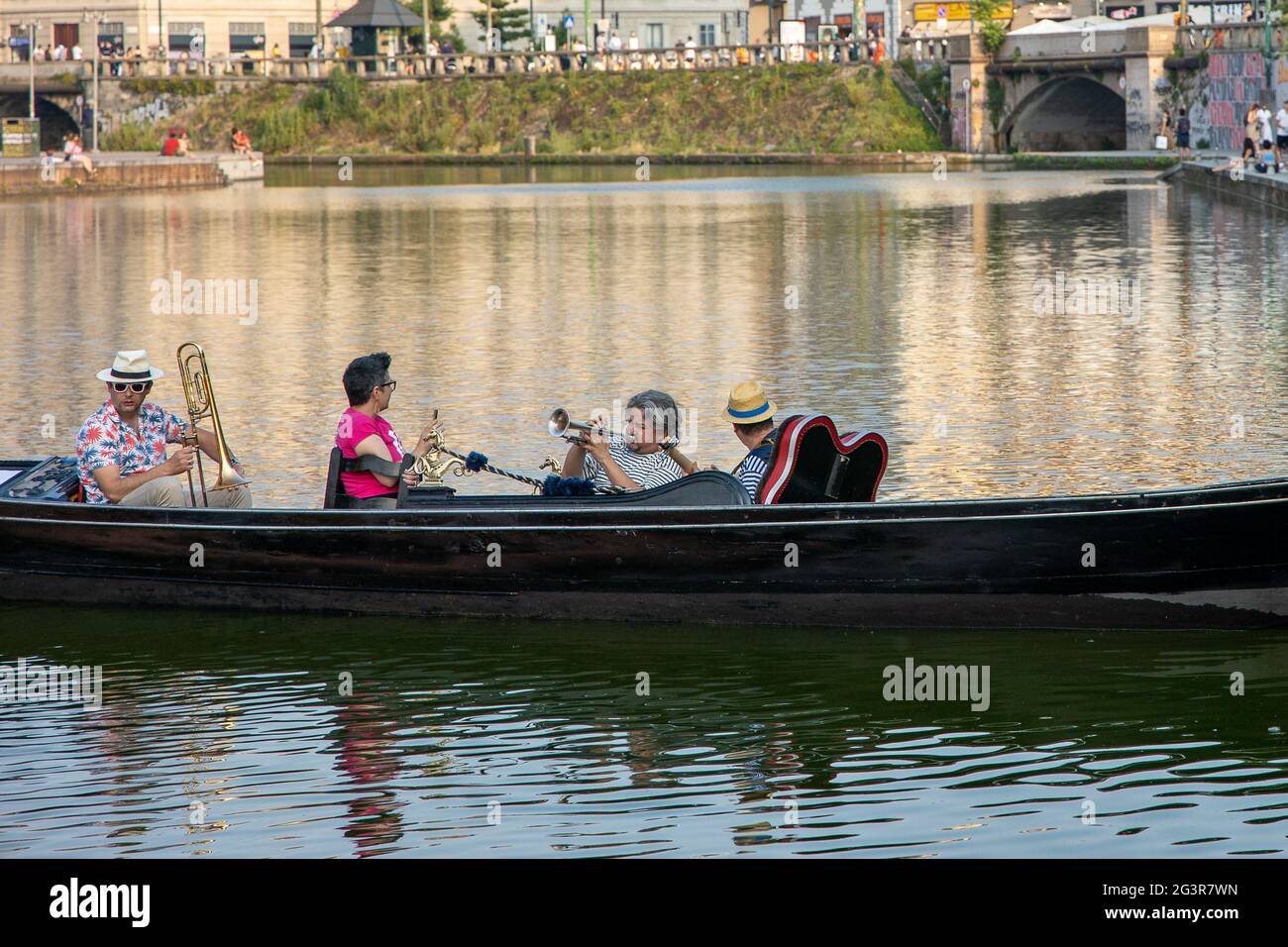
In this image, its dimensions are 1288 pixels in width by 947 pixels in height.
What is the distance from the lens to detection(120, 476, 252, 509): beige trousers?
14289 mm

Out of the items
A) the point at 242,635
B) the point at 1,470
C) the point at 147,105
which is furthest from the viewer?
the point at 147,105

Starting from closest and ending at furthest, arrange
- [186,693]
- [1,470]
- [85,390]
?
1. [186,693]
2. [1,470]
3. [85,390]

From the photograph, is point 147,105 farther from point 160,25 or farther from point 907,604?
point 907,604

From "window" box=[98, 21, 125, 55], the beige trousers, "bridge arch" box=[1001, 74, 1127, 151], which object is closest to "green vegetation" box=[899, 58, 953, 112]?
"bridge arch" box=[1001, 74, 1127, 151]

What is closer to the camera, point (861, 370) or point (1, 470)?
point (1, 470)

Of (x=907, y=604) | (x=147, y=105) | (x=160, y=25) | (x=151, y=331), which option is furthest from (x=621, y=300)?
(x=160, y=25)

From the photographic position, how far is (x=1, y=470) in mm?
16000

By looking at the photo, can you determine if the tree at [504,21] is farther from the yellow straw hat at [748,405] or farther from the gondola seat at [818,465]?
the gondola seat at [818,465]

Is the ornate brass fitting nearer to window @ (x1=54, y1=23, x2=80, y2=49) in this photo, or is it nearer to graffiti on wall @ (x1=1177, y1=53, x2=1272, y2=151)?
graffiti on wall @ (x1=1177, y1=53, x2=1272, y2=151)

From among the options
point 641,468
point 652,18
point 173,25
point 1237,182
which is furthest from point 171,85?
point 641,468

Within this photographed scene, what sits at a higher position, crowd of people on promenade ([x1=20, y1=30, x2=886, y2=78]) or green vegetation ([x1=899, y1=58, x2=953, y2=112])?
crowd of people on promenade ([x1=20, y1=30, x2=886, y2=78])

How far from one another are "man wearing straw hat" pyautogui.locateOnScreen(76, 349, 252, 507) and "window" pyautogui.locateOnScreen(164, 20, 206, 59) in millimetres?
105414

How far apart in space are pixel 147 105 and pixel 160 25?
10.8 metres
